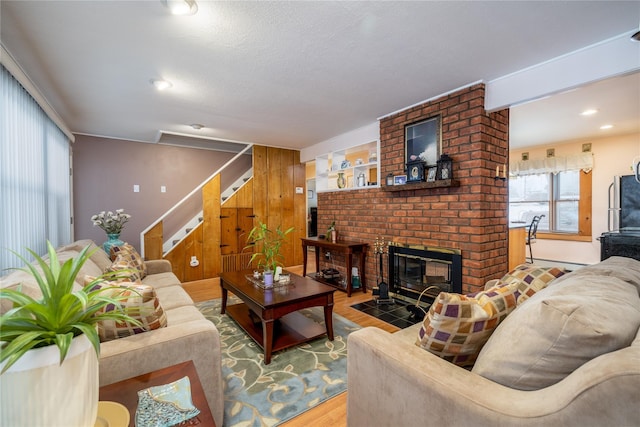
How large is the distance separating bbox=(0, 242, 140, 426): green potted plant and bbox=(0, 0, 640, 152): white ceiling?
5.68 ft

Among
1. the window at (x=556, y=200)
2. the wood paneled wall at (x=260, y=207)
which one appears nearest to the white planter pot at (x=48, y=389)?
the wood paneled wall at (x=260, y=207)

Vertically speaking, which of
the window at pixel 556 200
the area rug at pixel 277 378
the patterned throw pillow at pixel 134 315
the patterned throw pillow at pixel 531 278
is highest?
the window at pixel 556 200

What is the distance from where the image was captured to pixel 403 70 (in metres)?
2.47

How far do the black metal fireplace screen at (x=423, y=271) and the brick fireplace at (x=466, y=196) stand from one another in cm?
8

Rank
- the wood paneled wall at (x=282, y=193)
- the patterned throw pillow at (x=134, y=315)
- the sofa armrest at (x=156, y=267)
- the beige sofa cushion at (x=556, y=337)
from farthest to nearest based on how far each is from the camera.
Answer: the wood paneled wall at (x=282, y=193) → the sofa armrest at (x=156, y=267) → the patterned throw pillow at (x=134, y=315) → the beige sofa cushion at (x=556, y=337)

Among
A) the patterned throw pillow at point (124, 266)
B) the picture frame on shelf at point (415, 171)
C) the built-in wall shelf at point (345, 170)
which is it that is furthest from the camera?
the built-in wall shelf at point (345, 170)

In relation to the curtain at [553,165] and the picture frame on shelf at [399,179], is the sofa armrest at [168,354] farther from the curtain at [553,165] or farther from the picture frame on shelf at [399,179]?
the curtain at [553,165]

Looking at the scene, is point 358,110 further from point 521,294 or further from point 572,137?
point 572,137

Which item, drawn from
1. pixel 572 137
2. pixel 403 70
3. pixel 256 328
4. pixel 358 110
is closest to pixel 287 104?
pixel 358 110

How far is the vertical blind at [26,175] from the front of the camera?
6.90 feet

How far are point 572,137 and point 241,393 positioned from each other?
6.71 meters

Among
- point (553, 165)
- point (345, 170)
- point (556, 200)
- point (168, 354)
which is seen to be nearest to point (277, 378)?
point (168, 354)

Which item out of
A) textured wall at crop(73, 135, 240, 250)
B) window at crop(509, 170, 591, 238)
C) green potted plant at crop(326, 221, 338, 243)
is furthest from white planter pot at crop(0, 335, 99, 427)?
window at crop(509, 170, 591, 238)

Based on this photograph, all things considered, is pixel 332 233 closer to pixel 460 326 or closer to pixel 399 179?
pixel 399 179
